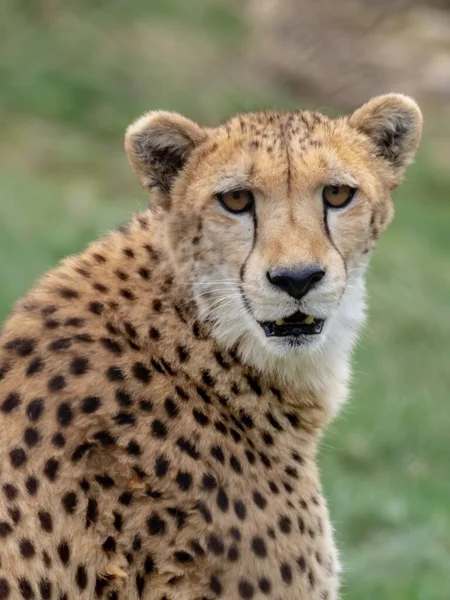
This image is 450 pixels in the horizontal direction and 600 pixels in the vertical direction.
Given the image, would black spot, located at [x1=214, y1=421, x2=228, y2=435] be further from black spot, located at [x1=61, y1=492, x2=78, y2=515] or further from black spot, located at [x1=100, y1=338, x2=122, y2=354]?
black spot, located at [x1=61, y1=492, x2=78, y2=515]

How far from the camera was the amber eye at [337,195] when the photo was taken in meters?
3.41

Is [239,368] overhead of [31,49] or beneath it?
beneath

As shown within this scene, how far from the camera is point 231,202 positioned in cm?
343

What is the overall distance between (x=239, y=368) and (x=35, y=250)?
5.69 metres

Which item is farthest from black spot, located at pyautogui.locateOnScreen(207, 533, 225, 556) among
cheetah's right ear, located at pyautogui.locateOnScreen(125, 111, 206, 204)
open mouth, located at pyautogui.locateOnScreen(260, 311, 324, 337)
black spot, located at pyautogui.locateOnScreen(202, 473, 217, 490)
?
cheetah's right ear, located at pyautogui.locateOnScreen(125, 111, 206, 204)

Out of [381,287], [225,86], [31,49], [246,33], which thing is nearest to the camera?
[381,287]

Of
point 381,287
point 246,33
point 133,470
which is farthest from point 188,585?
point 246,33

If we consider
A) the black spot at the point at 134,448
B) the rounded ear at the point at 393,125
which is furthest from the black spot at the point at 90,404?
the rounded ear at the point at 393,125

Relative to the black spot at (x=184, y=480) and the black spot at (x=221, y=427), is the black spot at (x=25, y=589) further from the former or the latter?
the black spot at (x=221, y=427)

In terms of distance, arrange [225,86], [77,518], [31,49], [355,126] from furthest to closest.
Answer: [225,86], [31,49], [355,126], [77,518]

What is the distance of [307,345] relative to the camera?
3451 millimetres

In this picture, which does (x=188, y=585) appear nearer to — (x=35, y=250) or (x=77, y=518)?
(x=77, y=518)

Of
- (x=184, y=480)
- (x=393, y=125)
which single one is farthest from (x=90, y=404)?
(x=393, y=125)

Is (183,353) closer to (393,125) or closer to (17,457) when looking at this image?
(17,457)
